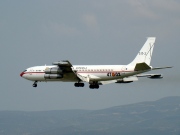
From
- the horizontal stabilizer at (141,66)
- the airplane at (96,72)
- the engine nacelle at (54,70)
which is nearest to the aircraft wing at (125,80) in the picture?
the airplane at (96,72)

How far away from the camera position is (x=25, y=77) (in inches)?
4338

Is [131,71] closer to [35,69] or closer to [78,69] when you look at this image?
[78,69]

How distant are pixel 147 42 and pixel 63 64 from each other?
52.4ft

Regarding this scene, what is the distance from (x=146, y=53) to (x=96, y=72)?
979cm

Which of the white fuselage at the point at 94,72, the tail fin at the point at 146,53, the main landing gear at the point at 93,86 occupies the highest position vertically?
the tail fin at the point at 146,53

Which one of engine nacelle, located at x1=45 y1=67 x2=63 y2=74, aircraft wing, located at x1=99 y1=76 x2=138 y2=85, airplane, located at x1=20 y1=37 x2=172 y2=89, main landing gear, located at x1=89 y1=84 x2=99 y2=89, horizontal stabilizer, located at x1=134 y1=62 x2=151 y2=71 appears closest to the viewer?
horizontal stabilizer, located at x1=134 y1=62 x2=151 y2=71

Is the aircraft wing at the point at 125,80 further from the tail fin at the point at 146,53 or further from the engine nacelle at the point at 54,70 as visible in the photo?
the engine nacelle at the point at 54,70

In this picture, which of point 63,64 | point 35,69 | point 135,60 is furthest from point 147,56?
point 35,69

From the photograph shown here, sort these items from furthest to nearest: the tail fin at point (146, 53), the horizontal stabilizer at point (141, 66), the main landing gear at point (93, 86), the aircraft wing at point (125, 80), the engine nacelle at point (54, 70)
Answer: the aircraft wing at point (125, 80), the main landing gear at point (93, 86), the engine nacelle at point (54, 70), the tail fin at point (146, 53), the horizontal stabilizer at point (141, 66)

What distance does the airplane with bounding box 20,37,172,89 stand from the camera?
98125 mm

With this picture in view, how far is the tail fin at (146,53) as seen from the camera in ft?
330

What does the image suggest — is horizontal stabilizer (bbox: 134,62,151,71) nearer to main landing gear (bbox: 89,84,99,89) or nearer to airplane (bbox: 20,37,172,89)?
airplane (bbox: 20,37,172,89)

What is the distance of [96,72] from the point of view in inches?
3981

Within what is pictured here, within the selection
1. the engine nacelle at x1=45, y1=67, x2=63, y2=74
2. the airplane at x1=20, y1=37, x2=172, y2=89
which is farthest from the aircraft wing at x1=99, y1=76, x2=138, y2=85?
the engine nacelle at x1=45, y1=67, x2=63, y2=74
